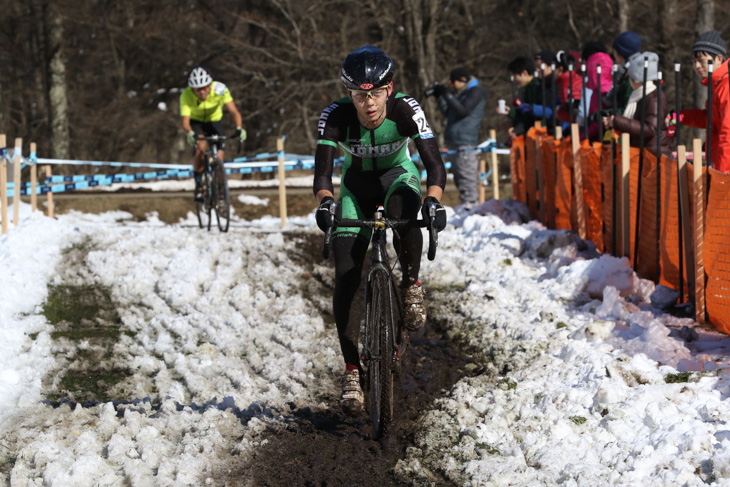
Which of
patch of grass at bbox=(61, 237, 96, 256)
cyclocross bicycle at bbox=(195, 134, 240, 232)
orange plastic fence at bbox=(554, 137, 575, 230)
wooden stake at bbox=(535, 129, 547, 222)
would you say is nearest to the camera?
orange plastic fence at bbox=(554, 137, 575, 230)

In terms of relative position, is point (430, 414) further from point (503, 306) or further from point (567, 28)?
Result: point (567, 28)

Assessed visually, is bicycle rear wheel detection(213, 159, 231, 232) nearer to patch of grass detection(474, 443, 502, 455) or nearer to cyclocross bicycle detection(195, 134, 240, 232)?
cyclocross bicycle detection(195, 134, 240, 232)

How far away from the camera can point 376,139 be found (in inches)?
224

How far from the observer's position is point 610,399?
5.35 m

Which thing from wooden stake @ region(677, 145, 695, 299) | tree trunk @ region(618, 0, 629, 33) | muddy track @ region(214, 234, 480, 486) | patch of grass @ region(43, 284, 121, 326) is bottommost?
muddy track @ region(214, 234, 480, 486)

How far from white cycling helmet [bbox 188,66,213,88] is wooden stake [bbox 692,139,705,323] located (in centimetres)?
663

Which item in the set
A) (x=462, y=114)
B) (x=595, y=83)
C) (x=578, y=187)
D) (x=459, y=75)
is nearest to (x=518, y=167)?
(x=462, y=114)

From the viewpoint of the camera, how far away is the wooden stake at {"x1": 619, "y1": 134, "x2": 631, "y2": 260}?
28.1 feet

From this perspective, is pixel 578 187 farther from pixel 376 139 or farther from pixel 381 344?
pixel 381 344

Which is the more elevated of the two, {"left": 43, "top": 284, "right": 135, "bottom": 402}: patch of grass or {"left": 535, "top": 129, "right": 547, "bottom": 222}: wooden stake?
{"left": 535, "top": 129, "right": 547, "bottom": 222}: wooden stake

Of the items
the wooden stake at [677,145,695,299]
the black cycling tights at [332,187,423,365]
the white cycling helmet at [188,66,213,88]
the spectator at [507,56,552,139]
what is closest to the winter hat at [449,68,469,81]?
the spectator at [507,56,552,139]

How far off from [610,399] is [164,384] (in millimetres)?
3436

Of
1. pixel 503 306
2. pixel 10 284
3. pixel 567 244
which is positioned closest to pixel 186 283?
pixel 10 284

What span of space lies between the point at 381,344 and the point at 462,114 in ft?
26.9
